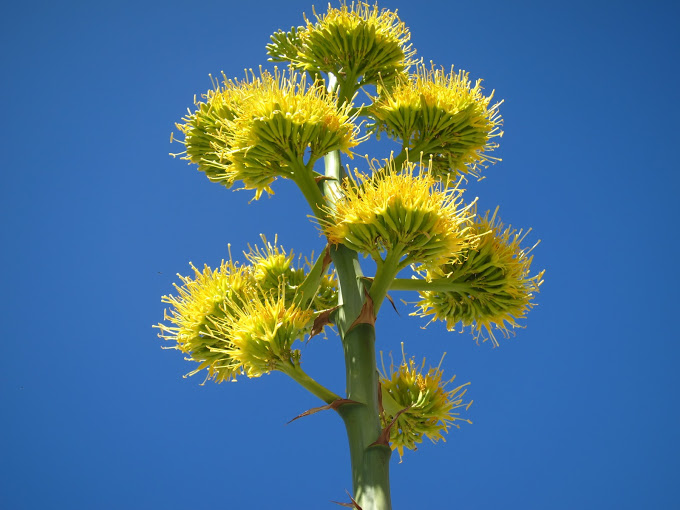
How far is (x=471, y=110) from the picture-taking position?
2.53 metres

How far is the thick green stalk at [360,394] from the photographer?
2.05 m

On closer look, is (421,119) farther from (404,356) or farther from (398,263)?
(404,356)

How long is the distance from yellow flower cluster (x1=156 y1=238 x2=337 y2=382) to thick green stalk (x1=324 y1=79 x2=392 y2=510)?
124 millimetres

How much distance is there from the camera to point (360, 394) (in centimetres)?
217

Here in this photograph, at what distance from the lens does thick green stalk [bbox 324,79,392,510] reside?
205cm

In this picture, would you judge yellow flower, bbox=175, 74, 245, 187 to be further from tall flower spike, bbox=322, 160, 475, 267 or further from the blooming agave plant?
tall flower spike, bbox=322, 160, 475, 267

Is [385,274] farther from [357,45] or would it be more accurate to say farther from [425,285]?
[357,45]

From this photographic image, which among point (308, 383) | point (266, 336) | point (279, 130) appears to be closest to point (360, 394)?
point (308, 383)

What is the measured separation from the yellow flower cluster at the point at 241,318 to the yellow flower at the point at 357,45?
0.81 m

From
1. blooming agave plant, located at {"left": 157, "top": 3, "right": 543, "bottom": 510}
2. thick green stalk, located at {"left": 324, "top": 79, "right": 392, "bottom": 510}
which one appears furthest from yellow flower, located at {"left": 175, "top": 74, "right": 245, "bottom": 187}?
thick green stalk, located at {"left": 324, "top": 79, "right": 392, "bottom": 510}

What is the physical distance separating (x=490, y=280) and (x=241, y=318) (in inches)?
36.3

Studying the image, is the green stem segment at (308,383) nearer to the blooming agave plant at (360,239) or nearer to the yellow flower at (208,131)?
the blooming agave plant at (360,239)

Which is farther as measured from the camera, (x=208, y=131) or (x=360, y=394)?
(x=208, y=131)

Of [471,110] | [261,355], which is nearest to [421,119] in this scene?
[471,110]
